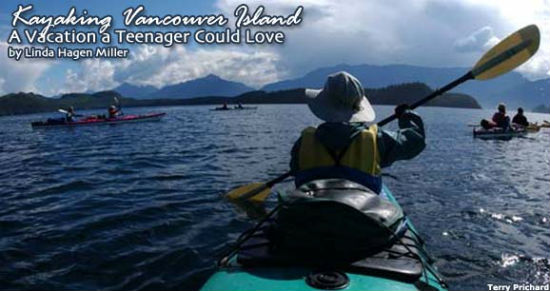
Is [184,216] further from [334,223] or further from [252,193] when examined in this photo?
[334,223]

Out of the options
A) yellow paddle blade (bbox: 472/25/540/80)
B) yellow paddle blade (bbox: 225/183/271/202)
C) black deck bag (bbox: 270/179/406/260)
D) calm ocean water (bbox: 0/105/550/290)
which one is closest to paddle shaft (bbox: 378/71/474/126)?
yellow paddle blade (bbox: 472/25/540/80)

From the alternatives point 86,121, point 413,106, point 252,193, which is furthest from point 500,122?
point 86,121

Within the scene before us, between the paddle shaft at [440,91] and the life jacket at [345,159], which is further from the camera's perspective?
the paddle shaft at [440,91]

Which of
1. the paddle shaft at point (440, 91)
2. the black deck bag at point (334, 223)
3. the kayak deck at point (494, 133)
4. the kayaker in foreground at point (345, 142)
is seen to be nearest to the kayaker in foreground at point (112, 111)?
the kayak deck at point (494, 133)

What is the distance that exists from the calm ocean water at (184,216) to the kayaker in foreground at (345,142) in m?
2.91

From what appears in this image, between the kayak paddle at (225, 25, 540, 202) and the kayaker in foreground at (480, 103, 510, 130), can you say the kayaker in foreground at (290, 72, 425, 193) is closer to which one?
the kayak paddle at (225, 25, 540, 202)

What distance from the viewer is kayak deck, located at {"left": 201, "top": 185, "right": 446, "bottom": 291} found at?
3387 mm

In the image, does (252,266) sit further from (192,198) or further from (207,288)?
(192,198)

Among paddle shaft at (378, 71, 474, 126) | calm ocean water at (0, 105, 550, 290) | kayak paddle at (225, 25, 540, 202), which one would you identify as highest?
kayak paddle at (225, 25, 540, 202)

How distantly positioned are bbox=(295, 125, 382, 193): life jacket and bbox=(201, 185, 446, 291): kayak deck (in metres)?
1.06

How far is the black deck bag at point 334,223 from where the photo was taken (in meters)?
3.51

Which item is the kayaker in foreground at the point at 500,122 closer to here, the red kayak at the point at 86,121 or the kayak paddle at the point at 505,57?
the kayak paddle at the point at 505,57

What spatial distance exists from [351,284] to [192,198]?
852cm

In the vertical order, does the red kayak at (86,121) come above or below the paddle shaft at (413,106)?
above
